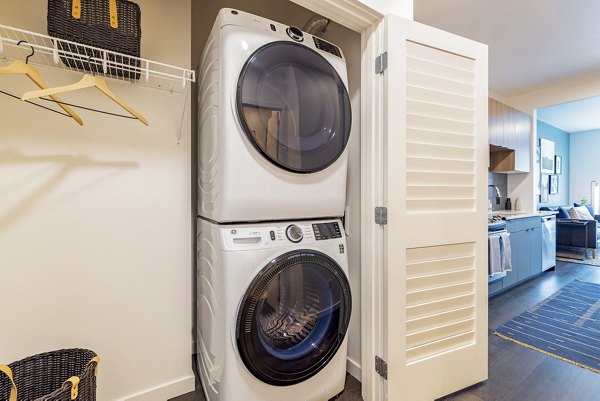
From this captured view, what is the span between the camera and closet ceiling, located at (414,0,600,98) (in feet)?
8.00

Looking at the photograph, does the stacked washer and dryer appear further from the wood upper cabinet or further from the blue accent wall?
the blue accent wall

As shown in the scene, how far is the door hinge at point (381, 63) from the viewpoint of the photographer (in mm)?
1494

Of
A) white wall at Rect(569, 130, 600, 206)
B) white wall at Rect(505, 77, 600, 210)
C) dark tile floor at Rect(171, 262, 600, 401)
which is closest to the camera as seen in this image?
dark tile floor at Rect(171, 262, 600, 401)

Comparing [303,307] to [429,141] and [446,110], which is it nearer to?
[429,141]

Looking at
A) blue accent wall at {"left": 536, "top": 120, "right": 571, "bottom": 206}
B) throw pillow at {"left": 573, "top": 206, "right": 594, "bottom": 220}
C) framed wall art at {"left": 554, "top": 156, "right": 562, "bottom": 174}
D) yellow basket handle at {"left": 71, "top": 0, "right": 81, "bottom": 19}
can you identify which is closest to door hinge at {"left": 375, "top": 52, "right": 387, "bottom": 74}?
yellow basket handle at {"left": 71, "top": 0, "right": 81, "bottom": 19}

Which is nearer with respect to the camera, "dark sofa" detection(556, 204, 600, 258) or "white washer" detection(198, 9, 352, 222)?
"white washer" detection(198, 9, 352, 222)

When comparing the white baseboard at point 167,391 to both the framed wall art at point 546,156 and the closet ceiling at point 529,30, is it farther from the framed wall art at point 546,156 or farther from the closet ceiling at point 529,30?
the framed wall art at point 546,156

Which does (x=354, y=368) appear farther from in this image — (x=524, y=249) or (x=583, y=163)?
(x=583, y=163)

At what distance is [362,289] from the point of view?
1.64 m

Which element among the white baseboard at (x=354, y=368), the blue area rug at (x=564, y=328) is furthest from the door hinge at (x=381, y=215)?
the blue area rug at (x=564, y=328)

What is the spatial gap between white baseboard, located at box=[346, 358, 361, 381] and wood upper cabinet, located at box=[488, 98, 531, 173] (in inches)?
128

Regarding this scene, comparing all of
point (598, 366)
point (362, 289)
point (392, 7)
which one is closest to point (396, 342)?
point (362, 289)

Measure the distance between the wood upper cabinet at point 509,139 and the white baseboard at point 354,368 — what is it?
325 centimetres

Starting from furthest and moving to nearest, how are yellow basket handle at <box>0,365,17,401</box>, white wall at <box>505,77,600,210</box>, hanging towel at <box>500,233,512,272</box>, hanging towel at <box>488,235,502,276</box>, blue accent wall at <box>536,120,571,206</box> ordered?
blue accent wall at <box>536,120,571,206</box>, white wall at <box>505,77,600,210</box>, hanging towel at <box>500,233,512,272</box>, hanging towel at <box>488,235,502,276</box>, yellow basket handle at <box>0,365,17,401</box>
